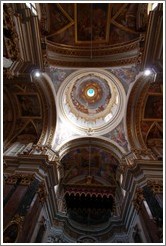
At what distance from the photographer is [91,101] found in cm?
1538

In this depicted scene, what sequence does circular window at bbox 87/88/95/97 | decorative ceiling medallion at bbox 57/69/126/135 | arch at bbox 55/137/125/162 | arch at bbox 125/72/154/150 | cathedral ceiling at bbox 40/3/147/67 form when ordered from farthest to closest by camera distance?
circular window at bbox 87/88/95/97 < decorative ceiling medallion at bbox 57/69/126/135 < arch at bbox 55/137/125/162 < arch at bbox 125/72/154/150 < cathedral ceiling at bbox 40/3/147/67

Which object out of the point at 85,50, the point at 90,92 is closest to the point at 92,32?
the point at 85,50

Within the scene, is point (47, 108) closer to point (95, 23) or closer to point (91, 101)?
point (91, 101)

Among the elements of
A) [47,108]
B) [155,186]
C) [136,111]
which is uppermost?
[136,111]

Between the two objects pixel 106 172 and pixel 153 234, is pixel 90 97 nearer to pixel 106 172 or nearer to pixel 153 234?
pixel 106 172

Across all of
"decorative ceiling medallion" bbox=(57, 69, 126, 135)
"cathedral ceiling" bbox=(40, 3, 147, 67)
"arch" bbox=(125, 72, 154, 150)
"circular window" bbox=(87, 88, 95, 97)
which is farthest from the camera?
"circular window" bbox=(87, 88, 95, 97)

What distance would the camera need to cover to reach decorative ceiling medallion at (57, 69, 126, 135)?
487 inches

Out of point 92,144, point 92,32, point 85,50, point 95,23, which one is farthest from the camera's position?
point 92,144

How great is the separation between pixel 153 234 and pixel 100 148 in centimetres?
625

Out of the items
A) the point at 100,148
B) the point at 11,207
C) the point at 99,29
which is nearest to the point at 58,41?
the point at 99,29

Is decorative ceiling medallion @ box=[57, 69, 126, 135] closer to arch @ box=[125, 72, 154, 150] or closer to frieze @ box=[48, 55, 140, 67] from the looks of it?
arch @ box=[125, 72, 154, 150]

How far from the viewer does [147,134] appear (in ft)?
37.7

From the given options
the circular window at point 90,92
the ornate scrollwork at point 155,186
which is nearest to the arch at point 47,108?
the circular window at point 90,92

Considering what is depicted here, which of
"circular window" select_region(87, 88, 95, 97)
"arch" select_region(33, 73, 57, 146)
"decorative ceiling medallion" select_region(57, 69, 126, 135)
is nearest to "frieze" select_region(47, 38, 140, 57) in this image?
"decorative ceiling medallion" select_region(57, 69, 126, 135)
